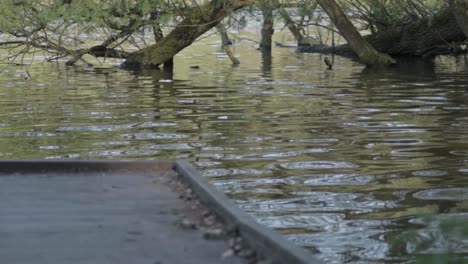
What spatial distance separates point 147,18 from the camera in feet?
80.0

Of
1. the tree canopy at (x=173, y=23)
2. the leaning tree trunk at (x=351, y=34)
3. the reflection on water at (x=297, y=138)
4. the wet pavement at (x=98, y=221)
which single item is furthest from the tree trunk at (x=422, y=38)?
the wet pavement at (x=98, y=221)

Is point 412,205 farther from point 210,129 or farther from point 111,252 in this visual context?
point 210,129

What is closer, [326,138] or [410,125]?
[326,138]

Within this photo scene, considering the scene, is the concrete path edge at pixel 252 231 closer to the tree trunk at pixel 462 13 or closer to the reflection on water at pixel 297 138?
the reflection on water at pixel 297 138

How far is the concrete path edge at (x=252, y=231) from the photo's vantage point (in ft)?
11.9

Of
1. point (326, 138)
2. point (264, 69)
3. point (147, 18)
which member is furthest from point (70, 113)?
point (264, 69)

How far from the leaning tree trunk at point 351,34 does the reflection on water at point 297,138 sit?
8.75ft

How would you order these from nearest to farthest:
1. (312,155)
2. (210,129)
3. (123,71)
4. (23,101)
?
1. (312,155)
2. (210,129)
3. (23,101)
4. (123,71)

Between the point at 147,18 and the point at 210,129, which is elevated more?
the point at 147,18

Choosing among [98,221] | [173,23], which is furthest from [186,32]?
[98,221]

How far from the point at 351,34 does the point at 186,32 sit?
5.37m

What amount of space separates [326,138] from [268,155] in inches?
64.1

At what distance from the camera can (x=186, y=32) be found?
1052 inches

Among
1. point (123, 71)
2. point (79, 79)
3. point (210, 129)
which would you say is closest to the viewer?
point (210, 129)
